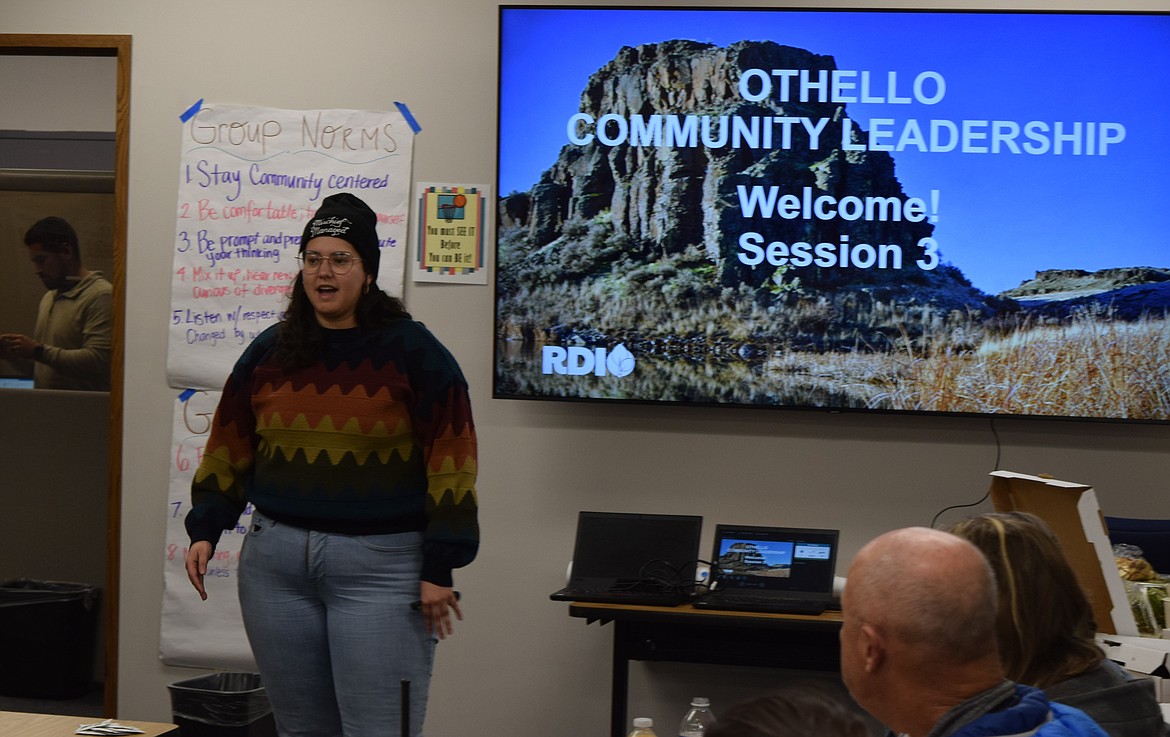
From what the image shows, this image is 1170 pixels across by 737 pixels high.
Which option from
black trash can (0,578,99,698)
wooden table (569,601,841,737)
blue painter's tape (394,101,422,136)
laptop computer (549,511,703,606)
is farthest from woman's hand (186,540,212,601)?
black trash can (0,578,99,698)

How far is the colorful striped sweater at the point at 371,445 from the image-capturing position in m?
2.46

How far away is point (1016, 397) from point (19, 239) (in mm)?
4218

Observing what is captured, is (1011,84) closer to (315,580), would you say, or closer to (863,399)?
(863,399)

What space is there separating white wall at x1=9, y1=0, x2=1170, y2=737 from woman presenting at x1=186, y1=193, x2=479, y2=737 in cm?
109

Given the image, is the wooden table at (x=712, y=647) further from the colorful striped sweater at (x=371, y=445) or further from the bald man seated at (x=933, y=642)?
the bald man seated at (x=933, y=642)

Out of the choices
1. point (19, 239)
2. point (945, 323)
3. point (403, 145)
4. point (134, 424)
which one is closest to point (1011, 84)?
point (945, 323)

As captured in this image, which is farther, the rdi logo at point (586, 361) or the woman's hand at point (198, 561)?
the rdi logo at point (586, 361)

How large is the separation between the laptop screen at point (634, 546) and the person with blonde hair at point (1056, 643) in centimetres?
166

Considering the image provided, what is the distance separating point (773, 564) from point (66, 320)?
10.4 ft

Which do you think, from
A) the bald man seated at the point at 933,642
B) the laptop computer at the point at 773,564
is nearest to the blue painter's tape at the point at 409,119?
the laptop computer at the point at 773,564

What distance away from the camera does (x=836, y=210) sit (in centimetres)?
335

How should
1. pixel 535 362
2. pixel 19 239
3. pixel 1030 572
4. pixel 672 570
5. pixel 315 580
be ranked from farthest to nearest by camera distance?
1. pixel 19 239
2. pixel 535 362
3. pixel 672 570
4. pixel 315 580
5. pixel 1030 572

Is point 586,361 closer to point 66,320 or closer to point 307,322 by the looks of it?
point 307,322

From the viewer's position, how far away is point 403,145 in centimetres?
366
